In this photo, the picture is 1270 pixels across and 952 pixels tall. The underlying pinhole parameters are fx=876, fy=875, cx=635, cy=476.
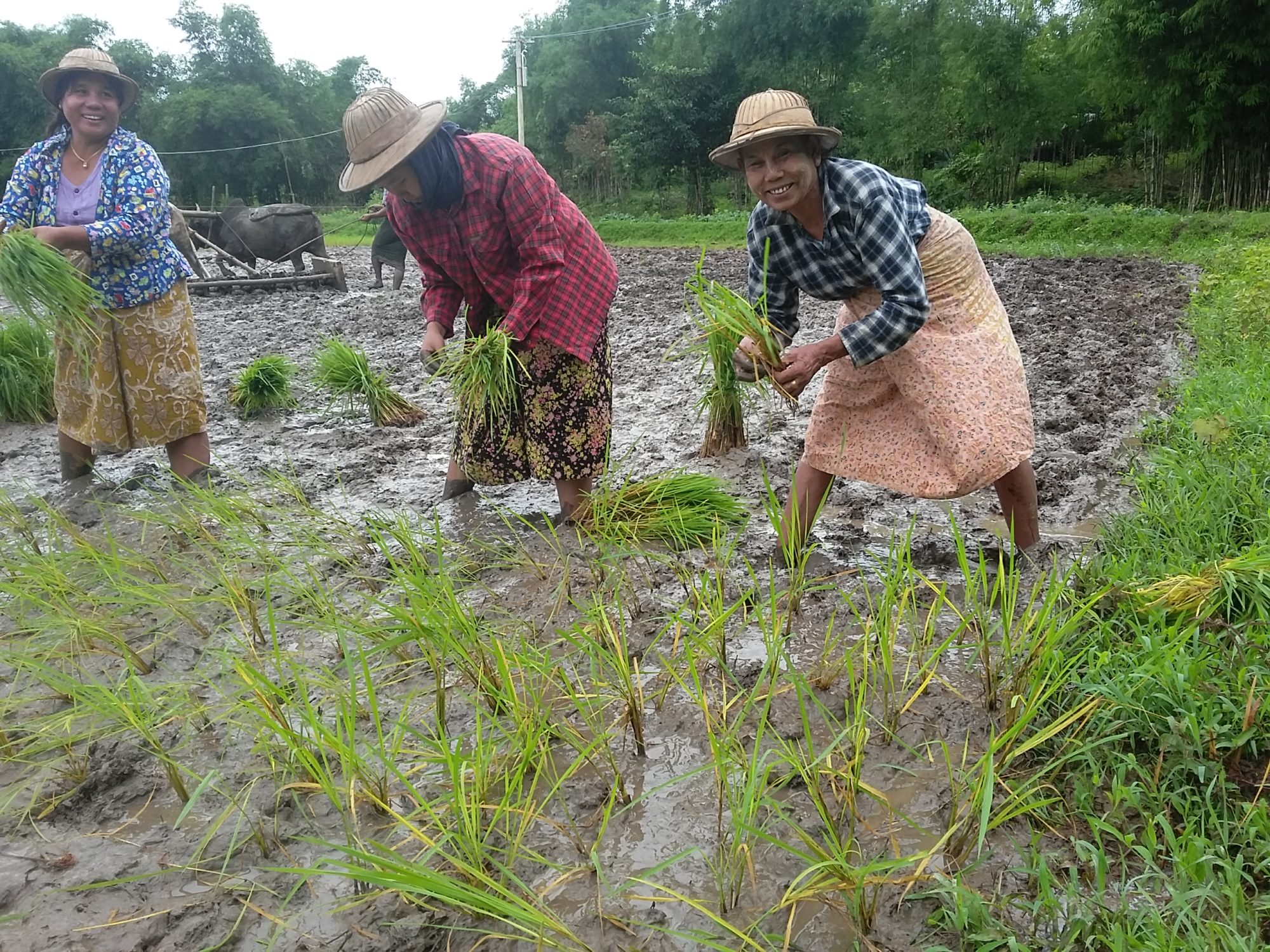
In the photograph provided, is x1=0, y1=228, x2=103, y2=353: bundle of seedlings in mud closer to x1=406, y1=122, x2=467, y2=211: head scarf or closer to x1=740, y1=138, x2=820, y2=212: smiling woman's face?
x1=406, y1=122, x2=467, y2=211: head scarf

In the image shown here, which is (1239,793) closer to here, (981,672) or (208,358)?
(981,672)

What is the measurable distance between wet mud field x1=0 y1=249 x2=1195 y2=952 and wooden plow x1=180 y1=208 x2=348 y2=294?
7.24m

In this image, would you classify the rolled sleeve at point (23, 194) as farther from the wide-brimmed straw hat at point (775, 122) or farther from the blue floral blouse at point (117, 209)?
the wide-brimmed straw hat at point (775, 122)

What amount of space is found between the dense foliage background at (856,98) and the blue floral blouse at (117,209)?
1659cm

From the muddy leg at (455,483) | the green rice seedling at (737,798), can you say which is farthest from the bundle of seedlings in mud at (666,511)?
the green rice seedling at (737,798)

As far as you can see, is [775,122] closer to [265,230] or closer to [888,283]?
[888,283]

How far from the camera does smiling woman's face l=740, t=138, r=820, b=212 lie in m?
2.11

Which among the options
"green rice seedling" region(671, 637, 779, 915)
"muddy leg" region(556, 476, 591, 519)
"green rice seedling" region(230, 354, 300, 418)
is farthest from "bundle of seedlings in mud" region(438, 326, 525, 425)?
"green rice seedling" region(230, 354, 300, 418)

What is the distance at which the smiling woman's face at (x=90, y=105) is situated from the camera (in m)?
2.81

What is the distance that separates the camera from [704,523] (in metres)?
2.66

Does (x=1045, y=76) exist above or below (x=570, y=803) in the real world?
above

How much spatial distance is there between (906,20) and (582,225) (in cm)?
2390

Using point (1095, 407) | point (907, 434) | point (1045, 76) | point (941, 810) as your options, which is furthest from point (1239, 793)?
point (1045, 76)

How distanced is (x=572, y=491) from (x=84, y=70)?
2056mm
